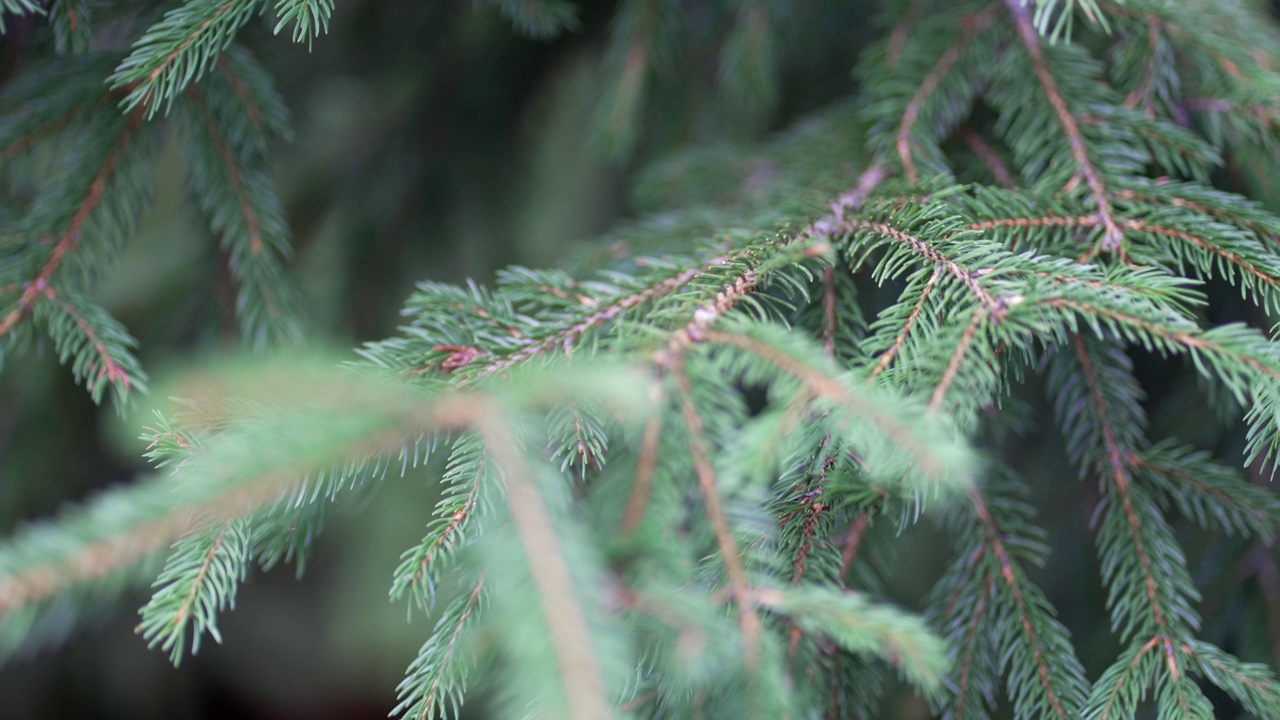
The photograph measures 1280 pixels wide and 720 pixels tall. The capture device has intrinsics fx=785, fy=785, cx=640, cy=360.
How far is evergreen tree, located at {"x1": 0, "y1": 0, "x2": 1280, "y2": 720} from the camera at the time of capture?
0.47m

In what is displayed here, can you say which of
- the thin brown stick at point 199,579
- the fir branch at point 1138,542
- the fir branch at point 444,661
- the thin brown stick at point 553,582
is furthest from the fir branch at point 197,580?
the fir branch at point 1138,542

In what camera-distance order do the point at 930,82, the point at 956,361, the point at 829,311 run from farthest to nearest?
the point at 930,82 → the point at 829,311 → the point at 956,361

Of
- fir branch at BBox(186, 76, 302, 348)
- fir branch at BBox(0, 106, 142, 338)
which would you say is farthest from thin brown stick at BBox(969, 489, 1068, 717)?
fir branch at BBox(0, 106, 142, 338)

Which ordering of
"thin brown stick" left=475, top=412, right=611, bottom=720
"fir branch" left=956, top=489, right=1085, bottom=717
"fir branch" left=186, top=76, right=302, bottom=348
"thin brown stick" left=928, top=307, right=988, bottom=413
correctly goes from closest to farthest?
"thin brown stick" left=475, top=412, right=611, bottom=720
"thin brown stick" left=928, top=307, right=988, bottom=413
"fir branch" left=956, top=489, right=1085, bottom=717
"fir branch" left=186, top=76, right=302, bottom=348

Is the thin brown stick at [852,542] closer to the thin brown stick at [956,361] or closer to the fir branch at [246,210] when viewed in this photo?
the thin brown stick at [956,361]

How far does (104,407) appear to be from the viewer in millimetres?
1558

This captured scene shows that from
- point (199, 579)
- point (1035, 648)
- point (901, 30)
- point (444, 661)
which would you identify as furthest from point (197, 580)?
point (901, 30)

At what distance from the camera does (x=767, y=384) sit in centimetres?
72

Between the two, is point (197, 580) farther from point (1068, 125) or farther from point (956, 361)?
point (1068, 125)

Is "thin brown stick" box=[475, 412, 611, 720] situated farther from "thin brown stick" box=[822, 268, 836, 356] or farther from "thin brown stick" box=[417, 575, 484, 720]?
"thin brown stick" box=[822, 268, 836, 356]

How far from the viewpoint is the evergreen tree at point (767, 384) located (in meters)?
0.47

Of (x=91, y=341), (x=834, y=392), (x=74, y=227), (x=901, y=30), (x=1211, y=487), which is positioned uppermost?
(x=74, y=227)

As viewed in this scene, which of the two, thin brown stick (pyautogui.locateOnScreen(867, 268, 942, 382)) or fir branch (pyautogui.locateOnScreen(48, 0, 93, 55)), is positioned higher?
fir branch (pyautogui.locateOnScreen(48, 0, 93, 55))

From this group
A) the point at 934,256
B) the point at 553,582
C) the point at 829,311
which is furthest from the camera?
the point at 829,311
